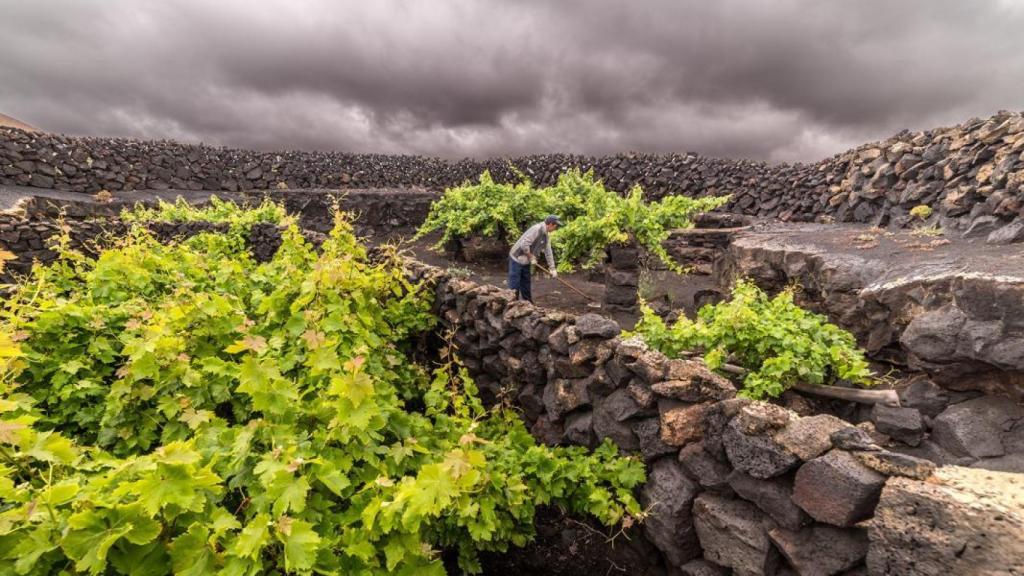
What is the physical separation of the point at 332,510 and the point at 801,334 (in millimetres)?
4897

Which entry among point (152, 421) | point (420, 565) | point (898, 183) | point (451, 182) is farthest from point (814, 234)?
point (451, 182)

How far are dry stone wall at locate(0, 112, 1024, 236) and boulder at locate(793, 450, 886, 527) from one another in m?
9.15

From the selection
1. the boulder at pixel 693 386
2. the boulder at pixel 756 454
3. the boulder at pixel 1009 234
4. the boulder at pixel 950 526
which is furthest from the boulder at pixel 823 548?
the boulder at pixel 1009 234

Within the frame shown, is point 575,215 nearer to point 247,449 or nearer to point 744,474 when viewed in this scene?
point 744,474

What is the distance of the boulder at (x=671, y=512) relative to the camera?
3.19 meters

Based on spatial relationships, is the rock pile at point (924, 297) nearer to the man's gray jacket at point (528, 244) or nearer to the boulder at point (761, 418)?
the boulder at point (761, 418)

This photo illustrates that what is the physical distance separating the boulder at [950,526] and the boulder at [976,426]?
3.91m

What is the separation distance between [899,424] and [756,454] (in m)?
3.45

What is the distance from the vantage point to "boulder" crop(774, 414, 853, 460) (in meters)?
2.47

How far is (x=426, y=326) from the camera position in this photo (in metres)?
6.51

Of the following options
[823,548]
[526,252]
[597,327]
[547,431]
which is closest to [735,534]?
[823,548]

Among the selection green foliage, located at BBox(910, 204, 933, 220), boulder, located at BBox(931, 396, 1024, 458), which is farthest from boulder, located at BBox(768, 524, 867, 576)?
green foliage, located at BBox(910, 204, 933, 220)

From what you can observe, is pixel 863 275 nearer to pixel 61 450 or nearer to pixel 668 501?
pixel 668 501

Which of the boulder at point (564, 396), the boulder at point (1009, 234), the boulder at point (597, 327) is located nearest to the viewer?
the boulder at point (597, 327)
